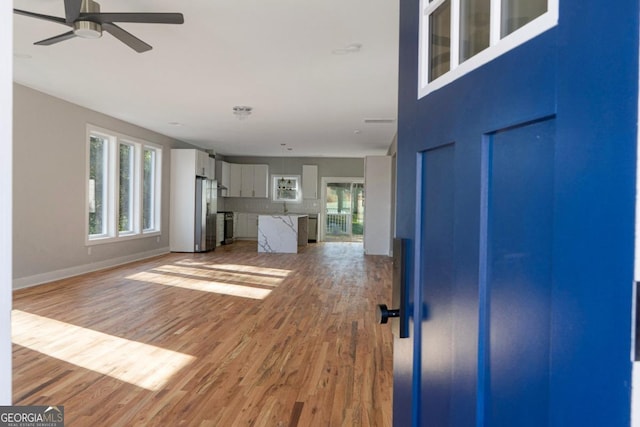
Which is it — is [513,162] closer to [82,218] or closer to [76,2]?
[76,2]

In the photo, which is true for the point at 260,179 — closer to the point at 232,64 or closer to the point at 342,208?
the point at 342,208

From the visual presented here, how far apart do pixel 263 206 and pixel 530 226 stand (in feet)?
42.4

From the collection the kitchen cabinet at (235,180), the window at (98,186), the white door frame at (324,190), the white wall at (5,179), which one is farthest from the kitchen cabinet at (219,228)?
the white wall at (5,179)

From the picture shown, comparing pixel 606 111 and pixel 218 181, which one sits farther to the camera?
pixel 218 181

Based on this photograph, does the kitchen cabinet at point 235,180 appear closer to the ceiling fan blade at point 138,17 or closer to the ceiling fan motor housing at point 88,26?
the ceiling fan motor housing at point 88,26

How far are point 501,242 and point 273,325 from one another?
3.58 meters

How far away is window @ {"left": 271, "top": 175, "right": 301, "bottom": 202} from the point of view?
1327 cm

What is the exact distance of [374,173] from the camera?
32.0ft

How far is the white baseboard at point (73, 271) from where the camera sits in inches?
213

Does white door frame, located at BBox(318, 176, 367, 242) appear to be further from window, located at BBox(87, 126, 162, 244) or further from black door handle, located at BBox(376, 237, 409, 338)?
black door handle, located at BBox(376, 237, 409, 338)

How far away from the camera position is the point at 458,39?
0.82 meters

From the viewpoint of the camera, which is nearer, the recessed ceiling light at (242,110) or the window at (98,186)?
the recessed ceiling light at (242,110)

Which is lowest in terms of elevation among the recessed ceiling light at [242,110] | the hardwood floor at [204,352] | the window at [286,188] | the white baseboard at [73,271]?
the hardwood floor at [204,352]

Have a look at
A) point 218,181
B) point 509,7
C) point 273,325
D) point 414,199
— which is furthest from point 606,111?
point 218,181
